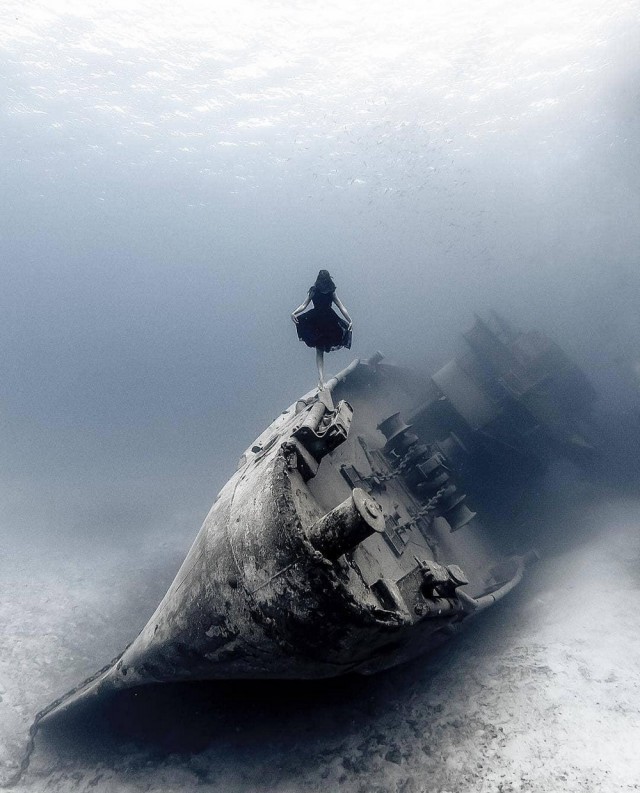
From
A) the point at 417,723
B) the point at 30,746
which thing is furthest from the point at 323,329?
the point at 30,746

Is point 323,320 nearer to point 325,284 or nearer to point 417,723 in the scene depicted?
point 325,284

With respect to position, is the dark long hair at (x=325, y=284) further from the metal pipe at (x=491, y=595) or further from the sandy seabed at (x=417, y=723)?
the sandy seabed at (x=417, y=723)

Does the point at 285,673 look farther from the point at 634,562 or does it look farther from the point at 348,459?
the point at 634,562

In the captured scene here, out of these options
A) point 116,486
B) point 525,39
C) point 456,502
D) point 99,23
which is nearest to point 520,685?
point 456,502

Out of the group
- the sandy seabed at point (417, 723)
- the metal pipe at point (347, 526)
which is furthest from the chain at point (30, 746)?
the metal pipe at point (347, 526)

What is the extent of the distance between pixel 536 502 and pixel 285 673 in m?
9.01

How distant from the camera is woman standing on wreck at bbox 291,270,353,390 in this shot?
522 cm

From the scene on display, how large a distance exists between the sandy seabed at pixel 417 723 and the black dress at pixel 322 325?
4360 mm

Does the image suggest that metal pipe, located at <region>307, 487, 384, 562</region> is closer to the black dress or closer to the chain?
the black dress

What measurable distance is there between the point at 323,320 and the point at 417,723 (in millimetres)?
4934

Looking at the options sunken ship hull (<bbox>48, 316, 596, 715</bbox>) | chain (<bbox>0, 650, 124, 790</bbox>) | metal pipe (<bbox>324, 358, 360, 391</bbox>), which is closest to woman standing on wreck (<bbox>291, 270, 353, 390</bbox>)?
sunken ship hull (<bbox>48, 316, 596, 715</bbox>)

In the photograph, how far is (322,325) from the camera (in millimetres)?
5457

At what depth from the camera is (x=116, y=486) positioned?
21500 millimetres

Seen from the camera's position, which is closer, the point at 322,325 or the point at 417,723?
the point at 417,723
